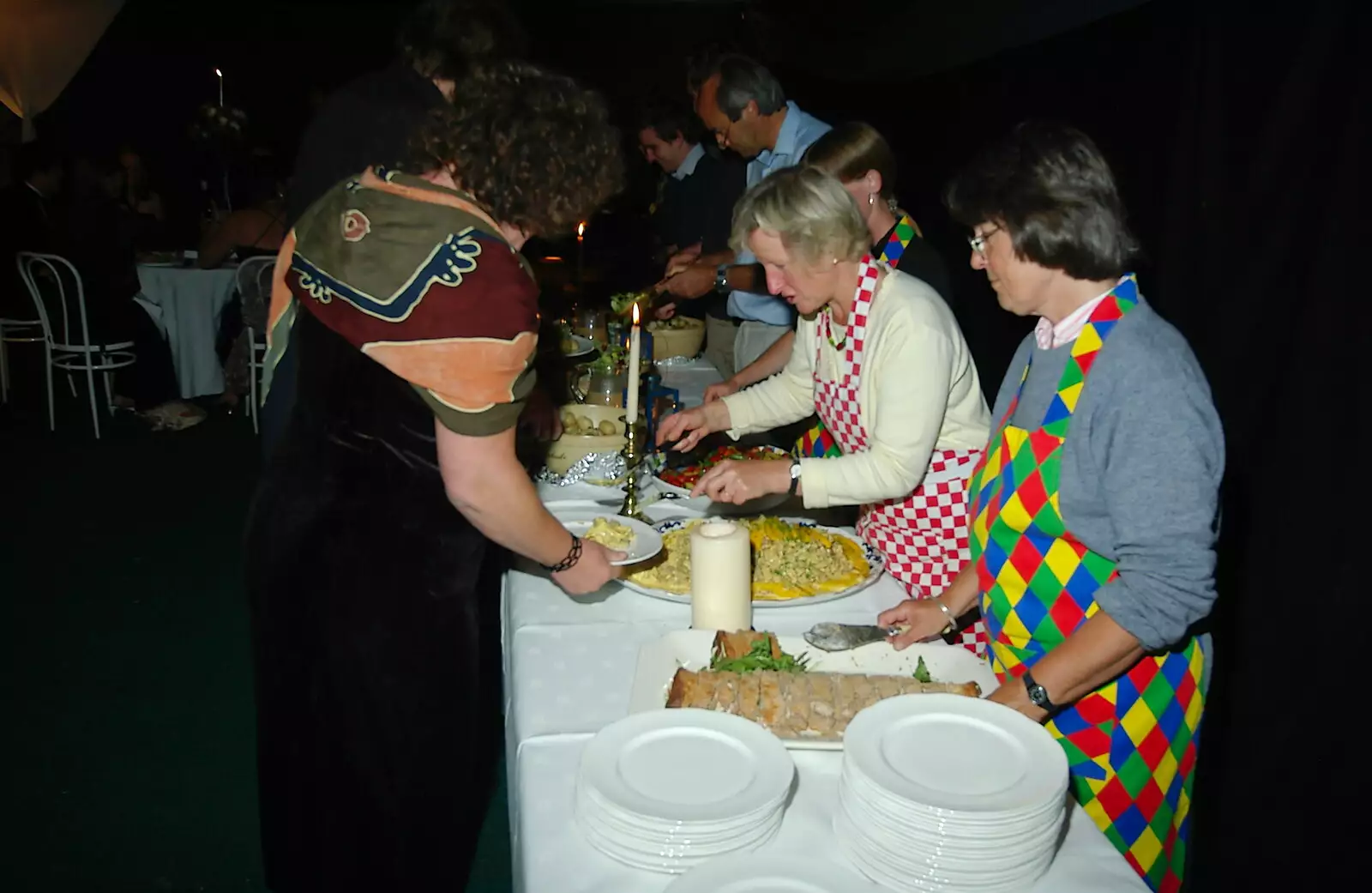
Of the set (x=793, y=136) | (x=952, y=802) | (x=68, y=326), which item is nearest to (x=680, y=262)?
(x=793, y=136)

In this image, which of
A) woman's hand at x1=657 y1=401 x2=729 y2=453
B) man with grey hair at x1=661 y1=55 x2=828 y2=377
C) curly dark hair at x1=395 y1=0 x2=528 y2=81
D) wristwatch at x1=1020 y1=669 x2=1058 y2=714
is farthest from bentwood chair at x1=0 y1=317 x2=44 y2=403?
wristwatch at x1=1020 y1=669 x2=1058 y2=714

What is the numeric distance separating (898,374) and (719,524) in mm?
571

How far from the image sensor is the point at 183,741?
3.11 metres

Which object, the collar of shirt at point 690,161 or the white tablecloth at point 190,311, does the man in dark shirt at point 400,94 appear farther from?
the white tablecloth at point 190,311

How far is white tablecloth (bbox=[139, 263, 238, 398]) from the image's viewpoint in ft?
21.8

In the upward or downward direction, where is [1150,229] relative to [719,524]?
upward

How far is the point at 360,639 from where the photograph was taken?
5.44ft

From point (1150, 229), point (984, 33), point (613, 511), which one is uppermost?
point (984, 33)

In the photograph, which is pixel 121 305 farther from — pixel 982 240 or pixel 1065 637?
pixel 1065 637

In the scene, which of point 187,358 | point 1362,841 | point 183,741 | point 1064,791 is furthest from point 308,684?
point 187,358

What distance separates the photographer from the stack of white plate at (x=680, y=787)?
1.08 m

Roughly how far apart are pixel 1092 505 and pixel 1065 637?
9.2 inches

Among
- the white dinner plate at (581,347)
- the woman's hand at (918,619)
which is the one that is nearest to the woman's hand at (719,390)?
the white dinner plate at (581,347)

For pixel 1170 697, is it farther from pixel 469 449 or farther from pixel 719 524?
pixel 469 449
